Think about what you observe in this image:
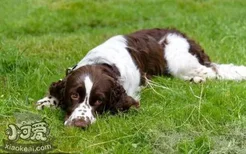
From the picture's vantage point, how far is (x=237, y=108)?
6020mm

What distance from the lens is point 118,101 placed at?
6.21m

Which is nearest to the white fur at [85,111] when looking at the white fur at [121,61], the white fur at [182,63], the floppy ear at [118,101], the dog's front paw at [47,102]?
the floppy ear at [118,101]

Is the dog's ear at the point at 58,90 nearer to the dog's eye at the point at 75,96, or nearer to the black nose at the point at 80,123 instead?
the dog's eye at the point at 75,96

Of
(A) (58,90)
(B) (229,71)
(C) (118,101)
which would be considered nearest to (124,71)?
(C) (118,101)

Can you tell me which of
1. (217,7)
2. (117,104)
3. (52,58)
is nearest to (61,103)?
(117,104)

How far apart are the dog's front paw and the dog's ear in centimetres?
5

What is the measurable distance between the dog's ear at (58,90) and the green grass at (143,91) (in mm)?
216

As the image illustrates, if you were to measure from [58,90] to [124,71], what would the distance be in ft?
3.01

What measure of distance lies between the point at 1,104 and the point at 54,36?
4.82 meters

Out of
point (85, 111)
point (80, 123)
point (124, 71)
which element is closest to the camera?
point (80, 123)

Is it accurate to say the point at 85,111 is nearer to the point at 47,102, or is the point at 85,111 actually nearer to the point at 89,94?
the point at 89,94

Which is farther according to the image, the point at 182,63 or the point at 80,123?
the point at 182,63

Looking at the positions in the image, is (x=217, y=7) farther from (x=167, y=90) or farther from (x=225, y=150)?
(x=225, y=150)

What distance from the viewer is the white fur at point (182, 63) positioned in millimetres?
7887
